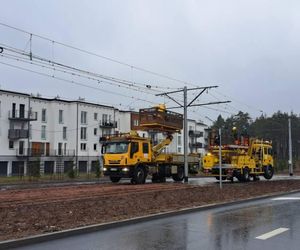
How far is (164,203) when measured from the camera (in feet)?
52.4

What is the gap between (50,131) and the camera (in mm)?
73750

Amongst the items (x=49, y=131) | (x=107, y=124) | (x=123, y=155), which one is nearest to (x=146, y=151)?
(x=123, y=155)

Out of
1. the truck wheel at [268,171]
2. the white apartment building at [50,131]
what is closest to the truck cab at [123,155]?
the truck wheel at [268,171]

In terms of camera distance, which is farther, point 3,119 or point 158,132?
point 3,119

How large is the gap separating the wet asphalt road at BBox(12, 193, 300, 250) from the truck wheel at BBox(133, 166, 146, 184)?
586 inches

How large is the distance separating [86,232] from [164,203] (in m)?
5.74

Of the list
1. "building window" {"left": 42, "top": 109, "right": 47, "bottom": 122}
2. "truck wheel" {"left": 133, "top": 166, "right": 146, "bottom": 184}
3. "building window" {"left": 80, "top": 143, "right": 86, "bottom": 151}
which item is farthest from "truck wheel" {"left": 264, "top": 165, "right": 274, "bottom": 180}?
"building window" {"left": 80, "top": 143, "right": 86, "bottom": 151}

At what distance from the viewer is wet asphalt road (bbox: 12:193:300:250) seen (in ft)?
30.0

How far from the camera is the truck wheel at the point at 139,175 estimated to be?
95.2 ft

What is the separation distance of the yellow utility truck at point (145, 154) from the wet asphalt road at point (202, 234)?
48.6 feet

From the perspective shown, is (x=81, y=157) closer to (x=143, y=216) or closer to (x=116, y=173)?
(x=116, y=173)

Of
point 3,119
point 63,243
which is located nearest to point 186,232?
point 63,243

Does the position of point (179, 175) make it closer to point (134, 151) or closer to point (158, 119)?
point (158, 119)

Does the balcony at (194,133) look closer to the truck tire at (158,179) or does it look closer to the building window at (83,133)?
the building window at (83,133)
